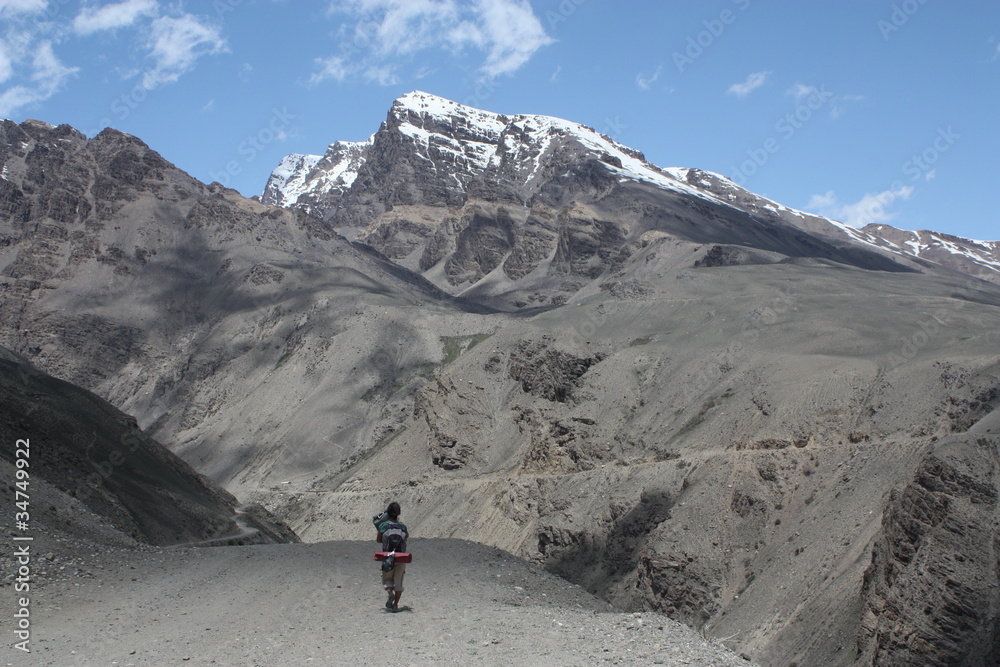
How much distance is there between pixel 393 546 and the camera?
16281 mm

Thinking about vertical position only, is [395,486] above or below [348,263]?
below

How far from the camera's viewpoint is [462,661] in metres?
13.1

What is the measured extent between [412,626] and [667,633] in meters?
3.93

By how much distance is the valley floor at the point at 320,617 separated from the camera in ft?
44.7

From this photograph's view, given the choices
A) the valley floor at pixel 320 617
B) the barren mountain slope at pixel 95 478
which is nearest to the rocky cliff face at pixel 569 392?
the valley floor at pixel 320 617

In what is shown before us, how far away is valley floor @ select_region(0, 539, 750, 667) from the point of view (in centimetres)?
1362

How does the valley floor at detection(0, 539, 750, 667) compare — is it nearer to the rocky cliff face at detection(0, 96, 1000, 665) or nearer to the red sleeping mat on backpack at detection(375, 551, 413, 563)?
the red sleeping mat on backpack at detection(375, 551, 413, 563)

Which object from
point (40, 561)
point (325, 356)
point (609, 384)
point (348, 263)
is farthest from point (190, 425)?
point (40, 561)

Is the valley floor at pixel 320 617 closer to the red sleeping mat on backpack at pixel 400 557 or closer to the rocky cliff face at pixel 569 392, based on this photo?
the red sleeping mat on backpack at pixel 400 557

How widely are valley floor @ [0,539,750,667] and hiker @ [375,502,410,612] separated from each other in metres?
0.31

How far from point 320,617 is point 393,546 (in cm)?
164

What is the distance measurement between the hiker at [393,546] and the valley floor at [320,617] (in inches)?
12.4

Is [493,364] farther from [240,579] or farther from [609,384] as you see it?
[240,579]

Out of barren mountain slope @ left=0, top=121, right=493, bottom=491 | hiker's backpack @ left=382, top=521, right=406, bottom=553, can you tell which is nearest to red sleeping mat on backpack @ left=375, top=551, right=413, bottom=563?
hiker's backpack @ left=382, top=521, right=406, bottom=553
